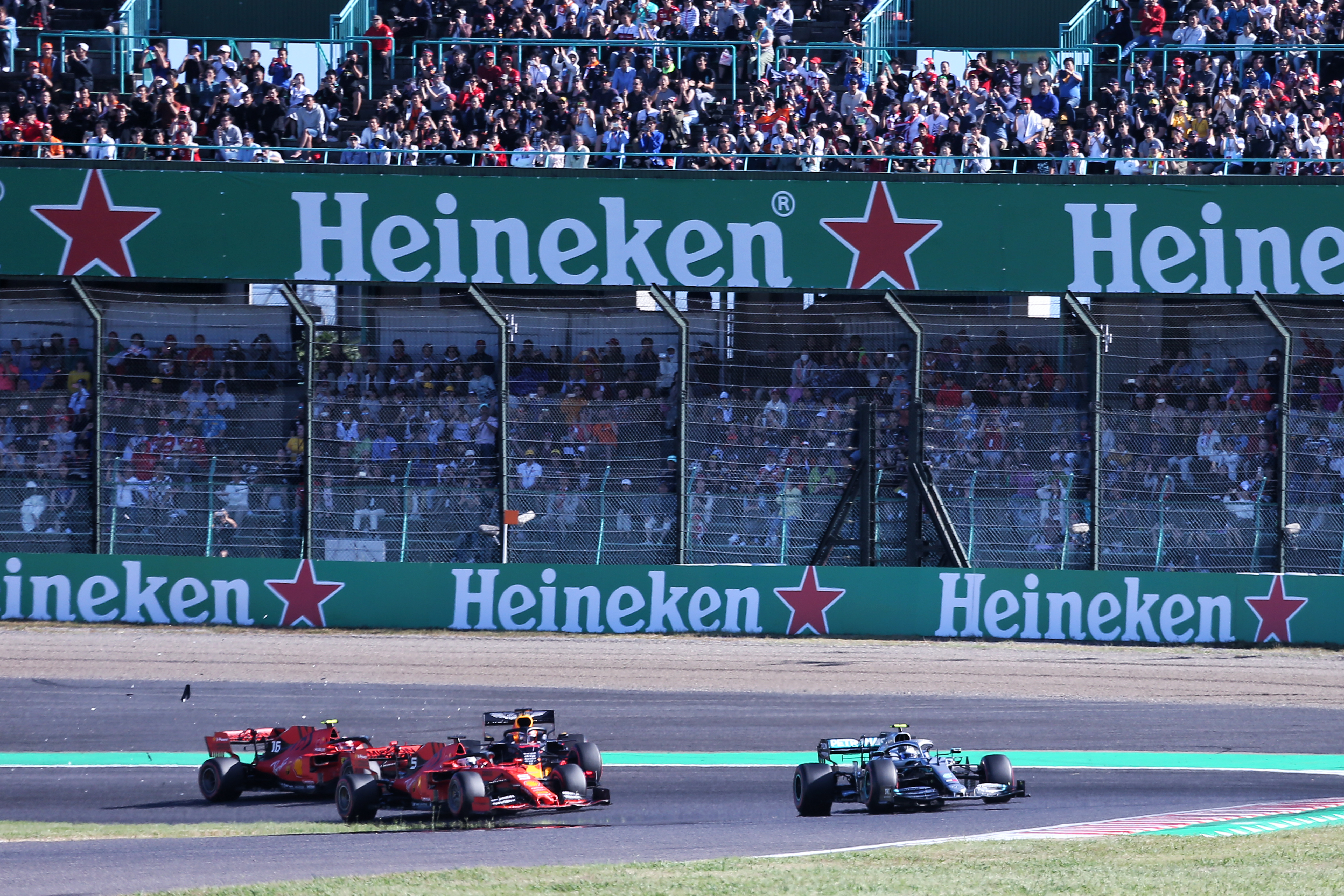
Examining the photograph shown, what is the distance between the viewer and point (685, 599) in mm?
17016

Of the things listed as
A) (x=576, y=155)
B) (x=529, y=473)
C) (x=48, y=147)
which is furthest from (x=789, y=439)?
(x=48, y=147)

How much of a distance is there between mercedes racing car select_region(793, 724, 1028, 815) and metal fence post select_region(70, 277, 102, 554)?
1024 centimetres

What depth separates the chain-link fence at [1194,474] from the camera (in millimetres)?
16609

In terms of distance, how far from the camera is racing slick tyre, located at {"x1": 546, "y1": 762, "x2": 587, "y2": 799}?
9727mm

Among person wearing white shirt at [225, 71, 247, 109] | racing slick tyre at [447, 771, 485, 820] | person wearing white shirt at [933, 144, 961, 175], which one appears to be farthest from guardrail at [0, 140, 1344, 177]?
racing slick tyre at [447, 771, 485, 820]

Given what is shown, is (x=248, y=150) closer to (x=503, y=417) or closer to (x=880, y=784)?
(x=503, y=417)

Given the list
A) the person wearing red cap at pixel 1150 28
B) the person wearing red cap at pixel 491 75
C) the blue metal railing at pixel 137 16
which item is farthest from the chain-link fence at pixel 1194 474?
the blue metal railing at pixel 137 16

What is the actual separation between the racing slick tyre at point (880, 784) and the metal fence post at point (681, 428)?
7175 millimetres

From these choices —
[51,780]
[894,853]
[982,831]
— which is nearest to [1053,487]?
[982,831]

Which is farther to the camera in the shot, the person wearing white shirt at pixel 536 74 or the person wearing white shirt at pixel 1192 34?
the person wearing white shirt at pixel 1192 34

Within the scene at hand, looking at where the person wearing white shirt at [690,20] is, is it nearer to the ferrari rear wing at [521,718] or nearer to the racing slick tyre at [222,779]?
the ferrari rear wing at [521,718]

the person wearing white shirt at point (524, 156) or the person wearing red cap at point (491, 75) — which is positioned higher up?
the person wearing red cap at point (491, 75)

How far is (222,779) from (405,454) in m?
7.11

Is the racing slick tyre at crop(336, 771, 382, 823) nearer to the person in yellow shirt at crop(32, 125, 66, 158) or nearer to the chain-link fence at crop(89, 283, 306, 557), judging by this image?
the chain-link fence at crop(89, 283, 306, 557)
